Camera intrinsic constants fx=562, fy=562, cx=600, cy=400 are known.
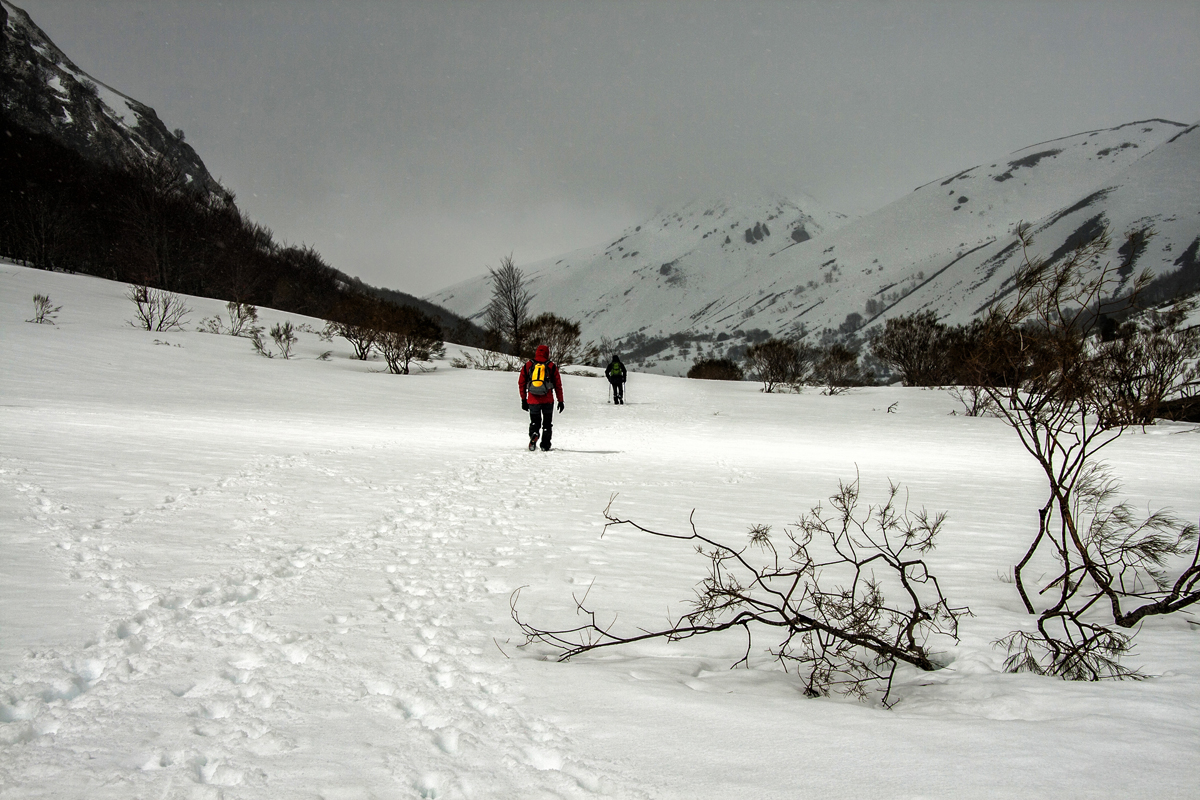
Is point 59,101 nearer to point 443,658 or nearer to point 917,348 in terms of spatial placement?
point 917,348

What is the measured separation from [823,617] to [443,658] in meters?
1.55

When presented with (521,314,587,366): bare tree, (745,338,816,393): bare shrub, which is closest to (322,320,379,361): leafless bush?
(521,314,587,366): bare tree

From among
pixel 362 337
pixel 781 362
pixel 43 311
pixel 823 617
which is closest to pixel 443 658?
pixel 823 617

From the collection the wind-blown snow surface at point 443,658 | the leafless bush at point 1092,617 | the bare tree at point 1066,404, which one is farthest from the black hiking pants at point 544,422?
the leafless bush at point 1092,617

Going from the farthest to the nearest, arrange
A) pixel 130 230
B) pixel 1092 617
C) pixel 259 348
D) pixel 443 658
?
pixel 130 230, pixel 259 348, pixel 1092 617, pixel 443 658

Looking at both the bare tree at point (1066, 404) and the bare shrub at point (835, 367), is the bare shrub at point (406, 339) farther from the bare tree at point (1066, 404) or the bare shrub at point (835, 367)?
the bare tree at point (1066, 404)

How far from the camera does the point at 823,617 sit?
7.04ft

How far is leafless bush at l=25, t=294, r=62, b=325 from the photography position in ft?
58.6

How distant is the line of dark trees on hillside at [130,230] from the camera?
1519 inches

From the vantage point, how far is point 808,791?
1474mm

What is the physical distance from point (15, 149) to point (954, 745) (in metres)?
68.7

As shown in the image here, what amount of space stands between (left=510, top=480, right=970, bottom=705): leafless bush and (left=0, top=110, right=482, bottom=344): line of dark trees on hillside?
2898cm

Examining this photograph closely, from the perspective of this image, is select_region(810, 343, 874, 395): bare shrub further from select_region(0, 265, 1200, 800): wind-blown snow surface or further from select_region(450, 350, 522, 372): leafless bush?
select_region(0, 265, 1200, 800): wind-blown snow surface

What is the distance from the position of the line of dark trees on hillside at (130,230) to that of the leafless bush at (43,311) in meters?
11.5
